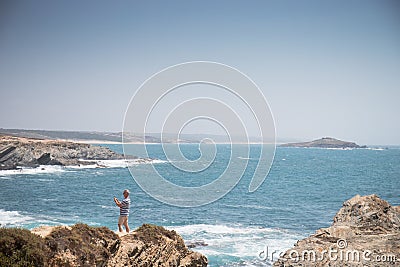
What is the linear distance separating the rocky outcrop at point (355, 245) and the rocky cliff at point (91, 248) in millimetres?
3728

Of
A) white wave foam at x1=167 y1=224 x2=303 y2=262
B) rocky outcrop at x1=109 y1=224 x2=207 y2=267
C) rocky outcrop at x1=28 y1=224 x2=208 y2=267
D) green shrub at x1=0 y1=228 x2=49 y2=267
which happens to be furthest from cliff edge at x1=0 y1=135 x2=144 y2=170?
green shrub at x1=0 y1=228 x2=49 y2=267

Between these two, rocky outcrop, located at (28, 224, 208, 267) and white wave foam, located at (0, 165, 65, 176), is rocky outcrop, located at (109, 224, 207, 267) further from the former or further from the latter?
white wave foam, located at (0, 165, 65, 176)

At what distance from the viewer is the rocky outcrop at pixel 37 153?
79812 mm

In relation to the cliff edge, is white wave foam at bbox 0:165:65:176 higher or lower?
lower

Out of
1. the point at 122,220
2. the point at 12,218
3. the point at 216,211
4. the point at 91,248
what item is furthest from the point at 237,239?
the point at 12,218

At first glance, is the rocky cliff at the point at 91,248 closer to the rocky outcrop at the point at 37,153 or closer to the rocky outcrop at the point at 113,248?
the rocky outcrop at the point at 113,248

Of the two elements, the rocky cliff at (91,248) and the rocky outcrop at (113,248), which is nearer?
the rocky cliff at (91,248)

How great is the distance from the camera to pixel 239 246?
2469 cm

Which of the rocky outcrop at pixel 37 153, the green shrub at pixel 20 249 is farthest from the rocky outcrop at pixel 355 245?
the rocky outcrop at pixel 37 153

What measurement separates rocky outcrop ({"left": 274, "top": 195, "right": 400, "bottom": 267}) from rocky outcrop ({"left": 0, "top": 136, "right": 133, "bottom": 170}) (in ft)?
257

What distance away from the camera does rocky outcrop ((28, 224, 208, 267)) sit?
30.6 feet

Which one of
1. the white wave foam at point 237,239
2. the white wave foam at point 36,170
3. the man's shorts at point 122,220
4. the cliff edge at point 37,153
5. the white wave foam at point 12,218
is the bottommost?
the white wave foam at point 36,170

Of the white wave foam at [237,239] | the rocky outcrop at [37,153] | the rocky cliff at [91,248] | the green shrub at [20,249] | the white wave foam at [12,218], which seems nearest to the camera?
the green shrub at [20,249]

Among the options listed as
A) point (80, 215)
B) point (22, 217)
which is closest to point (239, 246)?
point (80, 215)
